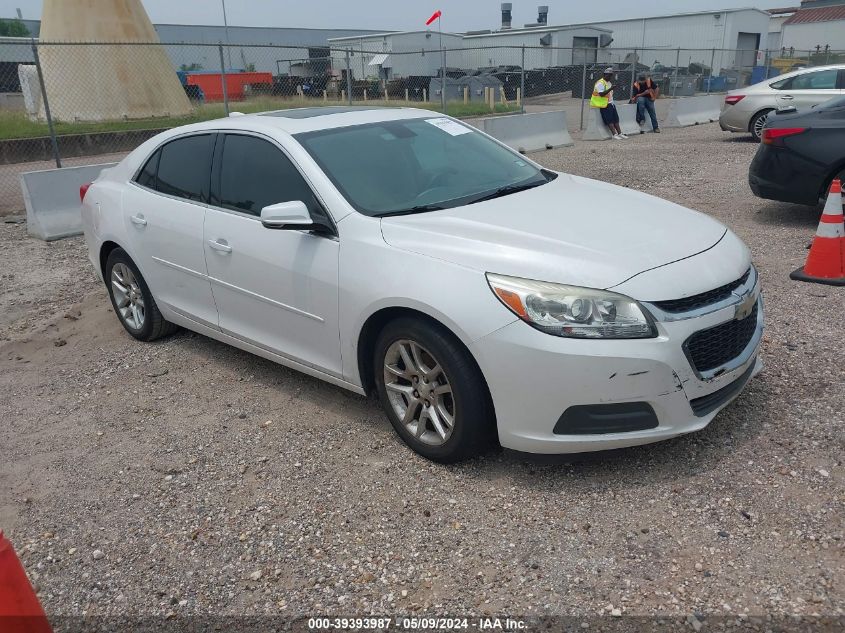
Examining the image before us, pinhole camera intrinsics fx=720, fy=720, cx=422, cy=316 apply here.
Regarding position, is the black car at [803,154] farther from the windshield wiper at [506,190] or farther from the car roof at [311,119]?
the car roof at [311,119]

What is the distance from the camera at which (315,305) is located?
3.81 m

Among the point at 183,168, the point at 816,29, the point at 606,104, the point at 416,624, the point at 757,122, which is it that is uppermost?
the point at 816,29

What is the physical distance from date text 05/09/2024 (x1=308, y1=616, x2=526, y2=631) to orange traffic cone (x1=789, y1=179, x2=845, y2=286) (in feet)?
15.2

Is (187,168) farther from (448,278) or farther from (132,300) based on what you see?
(448,278)

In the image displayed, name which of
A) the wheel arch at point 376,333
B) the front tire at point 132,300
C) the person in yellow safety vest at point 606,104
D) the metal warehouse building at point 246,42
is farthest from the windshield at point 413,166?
the metal warehouse building at point 246,42

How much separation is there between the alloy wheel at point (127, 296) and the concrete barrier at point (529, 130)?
10.4 m

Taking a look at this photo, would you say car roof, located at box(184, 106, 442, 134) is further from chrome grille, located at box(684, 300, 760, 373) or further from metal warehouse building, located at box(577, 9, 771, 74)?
metal warehouse building, located at box(577, 9, 771, 74)

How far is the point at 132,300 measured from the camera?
5.43 metres

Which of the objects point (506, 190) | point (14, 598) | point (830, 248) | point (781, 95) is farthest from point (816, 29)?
point (14, 598)

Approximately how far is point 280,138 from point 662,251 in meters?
2.21

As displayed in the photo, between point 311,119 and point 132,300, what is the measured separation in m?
2.11

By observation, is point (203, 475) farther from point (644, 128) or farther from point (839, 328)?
point (644, 128)

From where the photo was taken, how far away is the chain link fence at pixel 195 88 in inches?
658

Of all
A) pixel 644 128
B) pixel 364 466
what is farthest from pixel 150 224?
pixel 644 128
